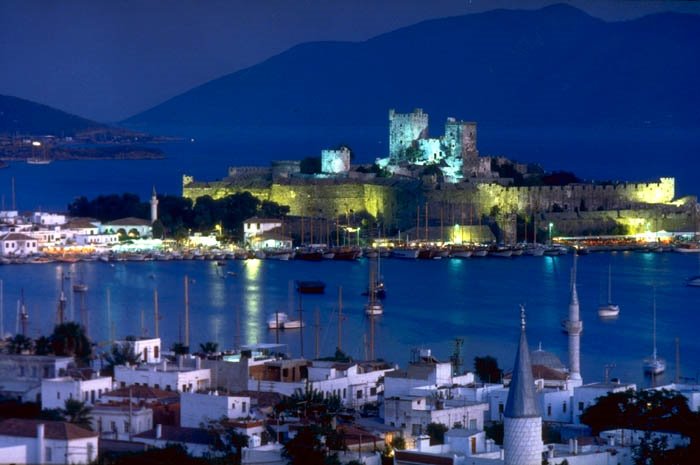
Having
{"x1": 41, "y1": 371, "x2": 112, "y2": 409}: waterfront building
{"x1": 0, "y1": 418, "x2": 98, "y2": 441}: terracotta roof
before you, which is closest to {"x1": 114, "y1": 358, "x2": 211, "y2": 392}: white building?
{"x1": 41, "y1": 371, "x2": 112, "y2": 409}: waterfront building

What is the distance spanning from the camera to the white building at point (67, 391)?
10711 millimetres

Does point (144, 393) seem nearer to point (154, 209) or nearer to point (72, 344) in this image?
point (72, 344)

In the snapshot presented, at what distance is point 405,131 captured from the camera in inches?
1222

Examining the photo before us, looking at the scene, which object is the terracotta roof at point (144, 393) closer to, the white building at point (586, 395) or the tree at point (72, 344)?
the tree at point (72, 344)

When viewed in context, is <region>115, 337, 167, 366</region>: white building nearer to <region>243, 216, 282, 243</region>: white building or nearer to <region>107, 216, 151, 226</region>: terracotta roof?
<region>243, 216, 282, 243</region>: white building

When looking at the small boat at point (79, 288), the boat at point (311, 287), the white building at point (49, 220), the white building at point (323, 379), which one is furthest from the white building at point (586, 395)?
the white building at point (49, 220)

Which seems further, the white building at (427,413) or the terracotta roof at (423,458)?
the white building at (427,413)

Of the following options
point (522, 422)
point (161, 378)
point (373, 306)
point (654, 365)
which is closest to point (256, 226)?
point (373, 306)

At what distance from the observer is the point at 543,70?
71.1 metres

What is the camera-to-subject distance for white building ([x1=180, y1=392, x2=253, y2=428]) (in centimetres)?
1062

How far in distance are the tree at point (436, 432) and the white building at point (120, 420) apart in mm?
1270

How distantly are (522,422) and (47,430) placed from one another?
192 cm

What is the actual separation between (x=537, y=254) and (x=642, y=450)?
17.4 m

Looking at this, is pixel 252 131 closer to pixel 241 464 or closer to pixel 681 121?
pixel 681 121
